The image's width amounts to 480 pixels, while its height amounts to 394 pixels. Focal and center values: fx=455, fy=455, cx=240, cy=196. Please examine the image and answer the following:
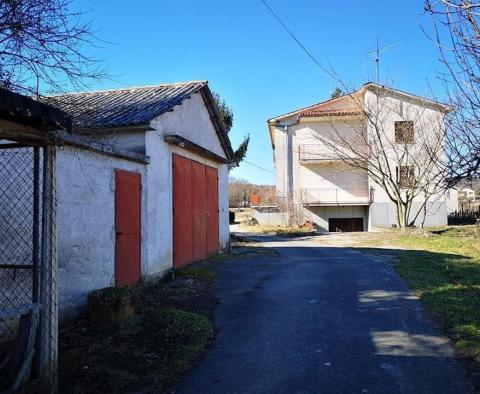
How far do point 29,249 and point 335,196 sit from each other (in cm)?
2691

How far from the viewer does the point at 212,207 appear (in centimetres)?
1445

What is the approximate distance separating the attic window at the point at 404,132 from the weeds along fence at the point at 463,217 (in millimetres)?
8611

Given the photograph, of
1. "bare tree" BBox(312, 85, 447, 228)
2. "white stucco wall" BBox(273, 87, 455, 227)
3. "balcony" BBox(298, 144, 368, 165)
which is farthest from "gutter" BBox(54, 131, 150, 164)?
"balcony" BBox(298, 144, 368, 165)

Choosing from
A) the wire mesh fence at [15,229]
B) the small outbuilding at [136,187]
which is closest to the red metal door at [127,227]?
the small outbuilding at [136,187]

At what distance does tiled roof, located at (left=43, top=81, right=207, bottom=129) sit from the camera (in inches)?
324

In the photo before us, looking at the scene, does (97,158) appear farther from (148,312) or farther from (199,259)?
(199,259)

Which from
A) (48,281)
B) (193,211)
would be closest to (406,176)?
(193,211)

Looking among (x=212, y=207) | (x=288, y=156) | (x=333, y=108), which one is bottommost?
(x=212, y=207)

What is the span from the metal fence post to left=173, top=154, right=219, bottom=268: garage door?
6.77 meters

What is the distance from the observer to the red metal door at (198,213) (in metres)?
12.7

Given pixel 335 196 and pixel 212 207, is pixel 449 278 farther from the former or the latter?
pixel 335 196

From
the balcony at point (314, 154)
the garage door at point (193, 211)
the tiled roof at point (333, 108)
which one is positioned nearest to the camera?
the garage door at point (193, 211)

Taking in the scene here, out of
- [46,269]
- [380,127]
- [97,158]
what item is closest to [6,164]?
[97,158]

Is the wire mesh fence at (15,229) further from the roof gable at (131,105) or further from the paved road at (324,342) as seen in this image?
the paved road at (324,342)
